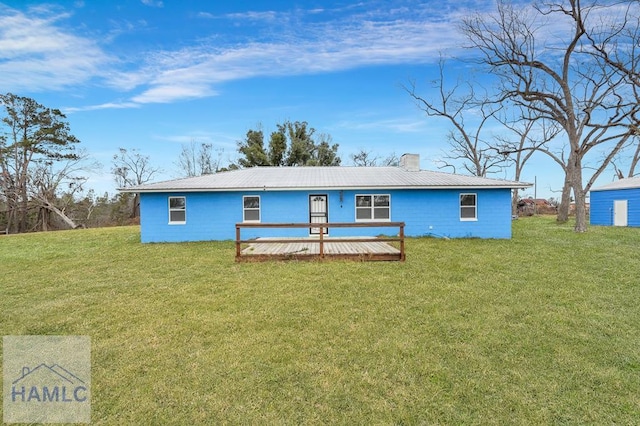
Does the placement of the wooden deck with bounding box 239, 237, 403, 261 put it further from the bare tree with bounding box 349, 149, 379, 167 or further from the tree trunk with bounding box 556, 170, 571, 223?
the bare tree with bounding box 349, 149, 379, 167

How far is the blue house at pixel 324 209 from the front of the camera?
14.3 m

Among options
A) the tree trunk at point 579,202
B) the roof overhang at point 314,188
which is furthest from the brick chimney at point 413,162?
the tree trunk at point 579,202

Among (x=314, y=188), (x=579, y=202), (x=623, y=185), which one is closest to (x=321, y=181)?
(x=314, y=188)

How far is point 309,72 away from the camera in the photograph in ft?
58.7

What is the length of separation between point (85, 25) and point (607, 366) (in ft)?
62.0

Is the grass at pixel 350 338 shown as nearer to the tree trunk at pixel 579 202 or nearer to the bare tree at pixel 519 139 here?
the tree trunk at pixel 579 202

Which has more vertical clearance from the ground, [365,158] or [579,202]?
[365,158]

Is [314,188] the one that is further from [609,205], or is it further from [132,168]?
[132,168]

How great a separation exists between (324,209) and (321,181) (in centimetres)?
128

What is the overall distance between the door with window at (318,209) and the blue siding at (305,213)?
A: 19cm

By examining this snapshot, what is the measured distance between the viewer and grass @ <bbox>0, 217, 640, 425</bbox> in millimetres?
2906

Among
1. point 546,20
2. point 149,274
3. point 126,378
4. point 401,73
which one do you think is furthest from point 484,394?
point 401,73

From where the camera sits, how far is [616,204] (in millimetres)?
20625
